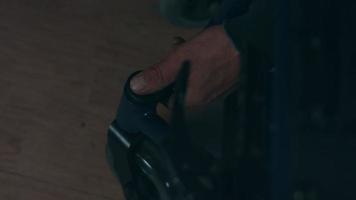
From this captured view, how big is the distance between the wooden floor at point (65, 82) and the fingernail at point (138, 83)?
1.03 feet

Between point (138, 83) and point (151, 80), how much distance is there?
1.2 inches

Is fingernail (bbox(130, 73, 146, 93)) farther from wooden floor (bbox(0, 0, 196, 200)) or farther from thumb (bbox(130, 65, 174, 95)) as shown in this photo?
wooden floor (bbox(0, 0, 196, 200))

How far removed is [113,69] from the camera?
1.29 meters

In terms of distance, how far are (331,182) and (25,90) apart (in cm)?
87

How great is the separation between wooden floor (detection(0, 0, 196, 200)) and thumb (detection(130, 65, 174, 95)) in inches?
12.6

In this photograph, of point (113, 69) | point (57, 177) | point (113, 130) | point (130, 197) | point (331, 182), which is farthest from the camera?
point (113, 69)

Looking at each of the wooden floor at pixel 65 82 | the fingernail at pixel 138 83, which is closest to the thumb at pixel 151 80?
the fingernail at pixel 138 83

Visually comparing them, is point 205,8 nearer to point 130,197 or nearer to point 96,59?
point 96,59

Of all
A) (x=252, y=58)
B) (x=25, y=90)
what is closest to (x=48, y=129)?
(x=25, y=90)

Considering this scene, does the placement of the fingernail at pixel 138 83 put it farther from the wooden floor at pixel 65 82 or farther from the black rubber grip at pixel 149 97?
the wooden floor at pixel 65 82

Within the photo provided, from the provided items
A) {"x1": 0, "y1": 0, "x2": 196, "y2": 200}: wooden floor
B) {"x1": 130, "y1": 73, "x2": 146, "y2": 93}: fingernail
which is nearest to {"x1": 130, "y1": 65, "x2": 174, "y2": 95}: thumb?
{"x1": 130, "y1": 73, "x2": 146, "y2": 93}: fingernail

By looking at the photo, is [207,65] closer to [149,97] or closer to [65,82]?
[149,97]

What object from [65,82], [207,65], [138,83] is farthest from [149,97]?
[65,82]

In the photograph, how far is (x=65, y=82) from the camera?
4.12 ft
